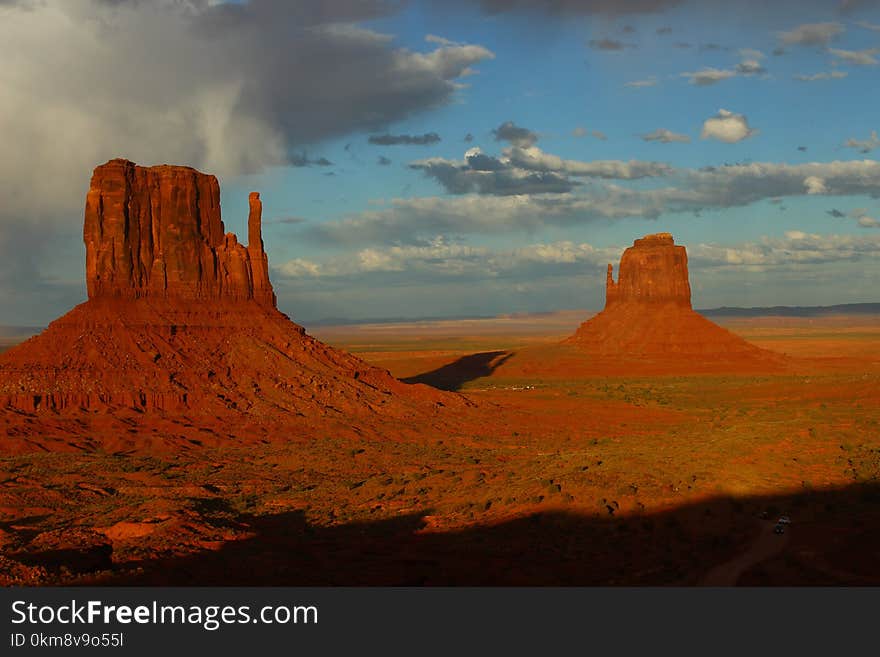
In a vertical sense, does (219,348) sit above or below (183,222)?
below

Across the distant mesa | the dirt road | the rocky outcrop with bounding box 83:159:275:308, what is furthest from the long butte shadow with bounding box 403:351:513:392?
the dirt road

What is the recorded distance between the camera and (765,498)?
94.6 feet

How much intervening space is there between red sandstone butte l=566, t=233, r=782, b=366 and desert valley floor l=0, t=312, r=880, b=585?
57.6 meters

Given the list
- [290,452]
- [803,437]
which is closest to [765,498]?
[803,437]

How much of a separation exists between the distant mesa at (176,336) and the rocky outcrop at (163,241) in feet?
0.23

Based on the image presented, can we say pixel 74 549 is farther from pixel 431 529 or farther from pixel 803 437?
pixel 803 437

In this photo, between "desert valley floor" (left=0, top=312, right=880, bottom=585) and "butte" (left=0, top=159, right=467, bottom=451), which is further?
"butte" (left=0, top=159, right=467, bottom=451)

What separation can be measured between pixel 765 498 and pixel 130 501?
76.1 ft

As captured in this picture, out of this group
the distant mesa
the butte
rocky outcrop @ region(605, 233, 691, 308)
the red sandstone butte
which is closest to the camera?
the butte

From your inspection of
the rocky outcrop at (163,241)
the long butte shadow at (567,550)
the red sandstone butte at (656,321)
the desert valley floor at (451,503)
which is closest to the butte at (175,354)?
the rocky outcrop at (163,241)

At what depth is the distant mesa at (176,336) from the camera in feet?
167

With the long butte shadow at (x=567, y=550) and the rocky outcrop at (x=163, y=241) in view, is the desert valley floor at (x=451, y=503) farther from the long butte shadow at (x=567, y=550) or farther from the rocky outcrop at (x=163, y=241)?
the rocky outcrop at (x=163, y=241)

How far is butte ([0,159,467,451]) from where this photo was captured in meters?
49.3

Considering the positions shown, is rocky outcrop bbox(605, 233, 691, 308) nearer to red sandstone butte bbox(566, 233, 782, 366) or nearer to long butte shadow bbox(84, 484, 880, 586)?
red sandstone butte bbox(566, 233, 782, 366)
